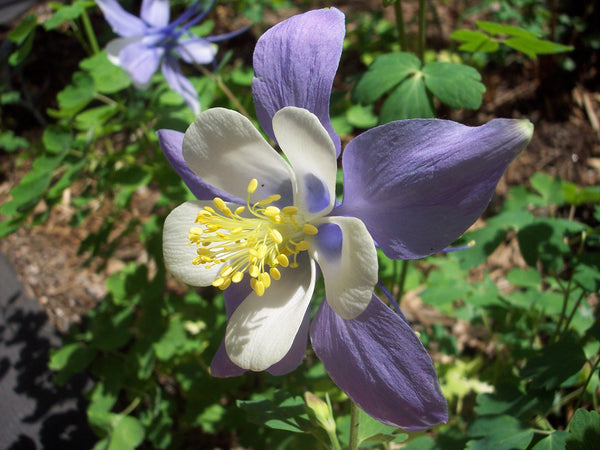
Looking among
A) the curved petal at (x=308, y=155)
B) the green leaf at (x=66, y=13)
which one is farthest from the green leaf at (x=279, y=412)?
the green leaf at (x=66, y=13)

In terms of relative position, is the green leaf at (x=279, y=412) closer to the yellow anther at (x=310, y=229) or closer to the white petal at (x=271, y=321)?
the white petal at (x=271, y=321)

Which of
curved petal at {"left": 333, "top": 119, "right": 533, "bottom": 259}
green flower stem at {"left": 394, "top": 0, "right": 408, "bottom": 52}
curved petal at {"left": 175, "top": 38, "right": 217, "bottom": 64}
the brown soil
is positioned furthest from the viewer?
the brown soil

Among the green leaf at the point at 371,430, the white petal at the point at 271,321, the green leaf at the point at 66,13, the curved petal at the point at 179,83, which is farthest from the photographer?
the curved petal at the point at 179,83

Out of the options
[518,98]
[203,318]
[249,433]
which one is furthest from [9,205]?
[518,98]

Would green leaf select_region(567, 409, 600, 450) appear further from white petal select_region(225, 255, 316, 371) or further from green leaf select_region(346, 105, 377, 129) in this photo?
green leaf select_region(346, 105, 377, 129)

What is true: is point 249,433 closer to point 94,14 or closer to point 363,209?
point 363,209

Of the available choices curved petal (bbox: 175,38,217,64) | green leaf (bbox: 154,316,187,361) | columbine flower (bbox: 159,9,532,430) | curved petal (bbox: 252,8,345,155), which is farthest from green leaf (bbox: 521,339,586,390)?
curved petal (bbox: 175,38,217,64)
